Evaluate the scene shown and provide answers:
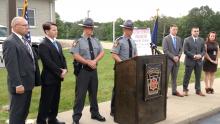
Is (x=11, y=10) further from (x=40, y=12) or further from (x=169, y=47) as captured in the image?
(x=40, y=12)

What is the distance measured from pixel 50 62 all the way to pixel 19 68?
0.99 meters

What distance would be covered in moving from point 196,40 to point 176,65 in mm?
849

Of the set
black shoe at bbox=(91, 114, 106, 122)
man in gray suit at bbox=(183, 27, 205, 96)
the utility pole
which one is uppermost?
the utility pole

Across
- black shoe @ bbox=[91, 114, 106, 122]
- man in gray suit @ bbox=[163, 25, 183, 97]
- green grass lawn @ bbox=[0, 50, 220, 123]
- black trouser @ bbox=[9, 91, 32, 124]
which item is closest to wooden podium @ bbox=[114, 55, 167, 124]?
black shoe @ bbox=[91, 114, 106, 122]

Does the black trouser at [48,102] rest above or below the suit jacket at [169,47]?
below

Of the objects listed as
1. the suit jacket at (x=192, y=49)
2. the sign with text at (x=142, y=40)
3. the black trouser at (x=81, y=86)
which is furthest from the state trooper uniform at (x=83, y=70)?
the suit jacket at (x=192, y=49)

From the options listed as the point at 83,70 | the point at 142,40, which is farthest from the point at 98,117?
the point at 142,40

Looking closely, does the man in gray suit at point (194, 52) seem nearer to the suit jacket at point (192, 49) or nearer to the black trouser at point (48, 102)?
the suit jacket at point (192, 49)

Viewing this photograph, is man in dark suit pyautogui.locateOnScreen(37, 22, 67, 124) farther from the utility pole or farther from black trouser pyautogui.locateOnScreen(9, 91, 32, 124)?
the utility pole

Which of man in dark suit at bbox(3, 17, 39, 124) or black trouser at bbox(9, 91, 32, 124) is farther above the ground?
man in dark suit at bbox(3, 17, 39, 124)

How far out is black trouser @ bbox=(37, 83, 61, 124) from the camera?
22.5ft

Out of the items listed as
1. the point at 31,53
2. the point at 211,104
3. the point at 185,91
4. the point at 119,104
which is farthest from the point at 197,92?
the point at 31,53

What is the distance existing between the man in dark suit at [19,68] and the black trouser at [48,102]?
30.9 inches

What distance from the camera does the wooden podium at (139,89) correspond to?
7062 millimetres
